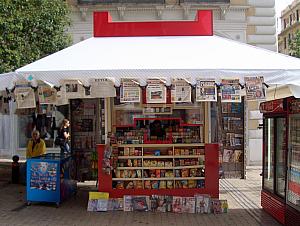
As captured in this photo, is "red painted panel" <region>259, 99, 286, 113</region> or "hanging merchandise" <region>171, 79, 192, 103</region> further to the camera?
"red painted panel" <region>259, 99, 286, 113</region>

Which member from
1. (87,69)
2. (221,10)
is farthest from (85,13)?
(87,69)

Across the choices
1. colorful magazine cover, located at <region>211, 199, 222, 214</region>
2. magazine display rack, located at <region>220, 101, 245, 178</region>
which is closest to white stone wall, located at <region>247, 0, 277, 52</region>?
magazine display rack, located at <region>220, 101, 245, 178</region>

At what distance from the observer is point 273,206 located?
26.9 feet

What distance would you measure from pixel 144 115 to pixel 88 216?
2235 millimetres

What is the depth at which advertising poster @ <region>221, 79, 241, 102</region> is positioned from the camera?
7273 mm

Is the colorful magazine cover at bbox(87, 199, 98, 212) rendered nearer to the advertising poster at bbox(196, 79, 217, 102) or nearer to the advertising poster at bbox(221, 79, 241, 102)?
the advertising poster at bbox(196, 79, 217, 102)

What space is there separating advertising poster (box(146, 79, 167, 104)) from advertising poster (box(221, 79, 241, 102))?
3.10ft

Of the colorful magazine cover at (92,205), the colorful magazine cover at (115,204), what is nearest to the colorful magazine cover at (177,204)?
the colorful magazine cover at (115,204)

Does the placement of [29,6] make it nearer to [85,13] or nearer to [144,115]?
[85,13]

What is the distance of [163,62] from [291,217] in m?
3.17

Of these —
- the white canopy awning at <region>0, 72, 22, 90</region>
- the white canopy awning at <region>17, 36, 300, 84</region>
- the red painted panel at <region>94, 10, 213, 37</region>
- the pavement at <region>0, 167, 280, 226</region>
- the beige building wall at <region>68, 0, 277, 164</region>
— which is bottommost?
the pavement at <region>0, 167, 280, 226</region>

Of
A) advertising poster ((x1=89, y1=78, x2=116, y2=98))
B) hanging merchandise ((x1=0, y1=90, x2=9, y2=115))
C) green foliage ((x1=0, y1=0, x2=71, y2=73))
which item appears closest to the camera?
advertising poster ((x1=89, y1=78, x2=116, y2=98))

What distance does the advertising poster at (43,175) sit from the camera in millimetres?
9117

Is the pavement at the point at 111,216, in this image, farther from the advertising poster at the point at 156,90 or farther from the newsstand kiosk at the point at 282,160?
the advertising poster at the point at 156,90
